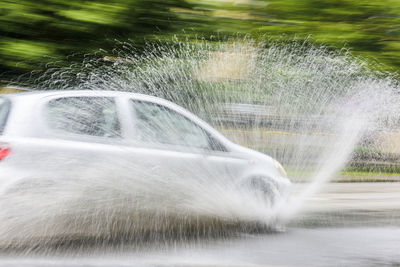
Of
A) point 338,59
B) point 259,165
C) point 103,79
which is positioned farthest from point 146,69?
point 259,165

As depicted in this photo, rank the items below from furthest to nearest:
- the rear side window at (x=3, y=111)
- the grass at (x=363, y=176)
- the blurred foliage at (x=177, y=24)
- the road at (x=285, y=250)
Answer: the grass at (x=363, y=176) < the blurred foliage at (x=177, y=24) < the rear side window at (x=3, y=111) < the road at (x=285, y=250)

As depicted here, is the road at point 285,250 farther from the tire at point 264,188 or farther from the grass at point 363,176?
the grass at point 363,176

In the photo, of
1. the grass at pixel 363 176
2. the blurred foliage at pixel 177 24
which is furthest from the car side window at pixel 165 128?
the grass at pixel 363 176

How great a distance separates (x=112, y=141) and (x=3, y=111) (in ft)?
3.43

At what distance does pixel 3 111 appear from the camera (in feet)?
18.5

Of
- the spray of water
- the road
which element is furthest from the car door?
the spray of water

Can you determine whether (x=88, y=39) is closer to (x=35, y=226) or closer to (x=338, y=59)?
(x=338, y=59)

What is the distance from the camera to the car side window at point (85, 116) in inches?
223

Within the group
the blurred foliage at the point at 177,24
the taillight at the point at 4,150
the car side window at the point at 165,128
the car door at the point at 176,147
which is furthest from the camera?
the blurred foliage at the point at 177,24

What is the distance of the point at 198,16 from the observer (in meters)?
10.7

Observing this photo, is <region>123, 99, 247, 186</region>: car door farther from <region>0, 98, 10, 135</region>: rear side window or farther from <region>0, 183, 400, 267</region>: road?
<region>0, 98, 10, 135</region>: rear side window

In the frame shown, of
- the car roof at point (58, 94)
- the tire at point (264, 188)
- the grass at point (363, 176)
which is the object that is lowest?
the tire at point (264, 188)

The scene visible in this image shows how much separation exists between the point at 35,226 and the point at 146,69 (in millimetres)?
5797

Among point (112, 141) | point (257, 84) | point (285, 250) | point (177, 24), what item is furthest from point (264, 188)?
point (257, 84)
